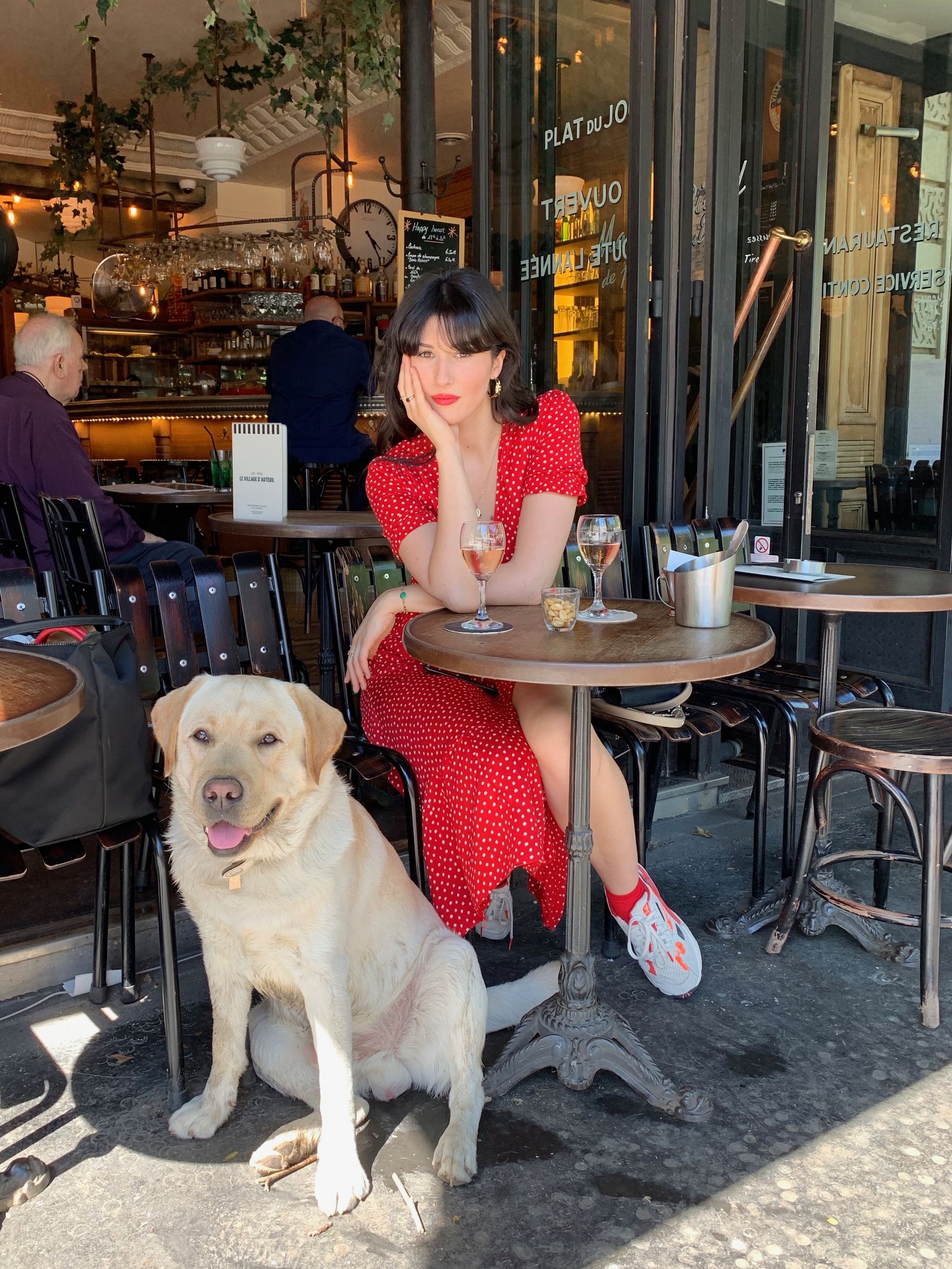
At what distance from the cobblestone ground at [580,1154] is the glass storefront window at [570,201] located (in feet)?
6.86

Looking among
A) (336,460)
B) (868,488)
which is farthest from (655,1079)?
(336,460)

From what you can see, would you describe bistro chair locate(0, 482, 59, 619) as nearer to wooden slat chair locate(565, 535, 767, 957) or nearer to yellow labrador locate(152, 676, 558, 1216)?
wooden slat chair locate(565, 535, 767, 957)

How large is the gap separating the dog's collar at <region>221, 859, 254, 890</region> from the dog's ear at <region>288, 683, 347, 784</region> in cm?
19

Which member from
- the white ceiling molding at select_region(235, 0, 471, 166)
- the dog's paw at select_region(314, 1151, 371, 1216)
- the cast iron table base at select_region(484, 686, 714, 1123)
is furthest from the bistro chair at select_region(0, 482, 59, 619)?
the white ceiling molding at select_region(235, 0, 471, 166)

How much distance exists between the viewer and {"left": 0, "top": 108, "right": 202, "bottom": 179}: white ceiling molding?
9.88 metres

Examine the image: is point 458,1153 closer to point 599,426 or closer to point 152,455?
point 599,426

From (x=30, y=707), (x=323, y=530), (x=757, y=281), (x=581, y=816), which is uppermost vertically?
(x=757, y=281)

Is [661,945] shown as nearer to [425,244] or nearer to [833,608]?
[833,608]

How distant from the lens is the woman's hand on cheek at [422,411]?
238 centimetres

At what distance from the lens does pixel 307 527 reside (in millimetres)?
3832

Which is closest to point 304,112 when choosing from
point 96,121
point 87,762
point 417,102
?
point 96,121

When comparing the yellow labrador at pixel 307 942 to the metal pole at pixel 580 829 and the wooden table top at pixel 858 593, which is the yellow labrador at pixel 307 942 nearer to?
the metal pole at pixel 580 829

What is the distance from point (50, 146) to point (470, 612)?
9703mm

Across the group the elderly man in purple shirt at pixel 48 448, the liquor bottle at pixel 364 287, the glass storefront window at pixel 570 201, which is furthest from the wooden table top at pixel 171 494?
the liquor bottle at pixel 364 287
